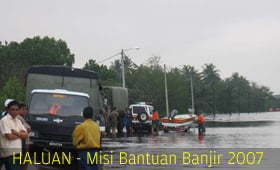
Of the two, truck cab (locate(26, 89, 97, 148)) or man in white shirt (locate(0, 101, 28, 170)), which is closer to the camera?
man in white shirt (locate(0, 101, 28, 170))

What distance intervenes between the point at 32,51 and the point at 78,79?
225 feet

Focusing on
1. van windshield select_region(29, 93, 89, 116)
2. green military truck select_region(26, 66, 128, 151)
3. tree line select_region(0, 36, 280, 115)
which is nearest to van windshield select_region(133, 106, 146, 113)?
tree line select_region(0, 36, 280, 115)

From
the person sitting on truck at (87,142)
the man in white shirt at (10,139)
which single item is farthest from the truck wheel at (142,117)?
the man in white shirt at (10,139)

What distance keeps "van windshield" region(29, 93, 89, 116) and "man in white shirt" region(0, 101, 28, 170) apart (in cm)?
708

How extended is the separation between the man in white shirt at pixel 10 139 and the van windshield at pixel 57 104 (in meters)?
7.08

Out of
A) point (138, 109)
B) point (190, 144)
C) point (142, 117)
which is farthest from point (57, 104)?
point (138, 109)

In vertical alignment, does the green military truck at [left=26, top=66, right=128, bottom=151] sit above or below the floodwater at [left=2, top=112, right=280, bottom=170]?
above

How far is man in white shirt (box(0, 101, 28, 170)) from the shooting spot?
820 centimetres

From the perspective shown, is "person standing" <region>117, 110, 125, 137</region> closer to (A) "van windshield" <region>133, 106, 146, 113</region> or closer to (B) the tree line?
(A) "van windshield" <region>133, 106, 146, 113</region>

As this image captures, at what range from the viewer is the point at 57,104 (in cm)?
1584

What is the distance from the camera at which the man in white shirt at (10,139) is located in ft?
26.9

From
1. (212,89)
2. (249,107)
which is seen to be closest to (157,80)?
(212,89)

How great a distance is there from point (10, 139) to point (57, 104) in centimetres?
764

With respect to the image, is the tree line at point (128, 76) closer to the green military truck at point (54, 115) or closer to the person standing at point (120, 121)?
the person standing at point (120, 121)
